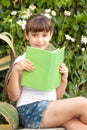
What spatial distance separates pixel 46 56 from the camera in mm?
3105

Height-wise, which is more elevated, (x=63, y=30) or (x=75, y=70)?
(x=63, y=30)

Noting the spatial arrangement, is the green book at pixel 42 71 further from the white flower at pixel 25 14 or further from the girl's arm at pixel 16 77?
the white flower at pixel 25 14

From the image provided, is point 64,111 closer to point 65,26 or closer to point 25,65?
point 25,65

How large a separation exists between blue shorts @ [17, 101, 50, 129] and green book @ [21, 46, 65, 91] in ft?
0.39

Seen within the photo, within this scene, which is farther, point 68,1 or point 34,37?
point 68,1

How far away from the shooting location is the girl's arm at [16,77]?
314cm

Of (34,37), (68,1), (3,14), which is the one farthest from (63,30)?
(34,37)

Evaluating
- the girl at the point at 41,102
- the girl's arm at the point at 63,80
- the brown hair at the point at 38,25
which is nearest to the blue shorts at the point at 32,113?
the girl at the point at 41,102

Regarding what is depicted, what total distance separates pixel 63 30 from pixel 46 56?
51.7 inches

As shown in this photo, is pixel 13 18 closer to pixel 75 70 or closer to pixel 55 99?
pixel 75 70

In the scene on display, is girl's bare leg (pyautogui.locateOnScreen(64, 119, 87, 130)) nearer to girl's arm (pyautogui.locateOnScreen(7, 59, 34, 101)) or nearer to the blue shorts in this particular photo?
the blue shorts

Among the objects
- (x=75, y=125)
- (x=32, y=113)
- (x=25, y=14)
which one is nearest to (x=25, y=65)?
(x=32, y=113)

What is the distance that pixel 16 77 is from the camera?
3.19m

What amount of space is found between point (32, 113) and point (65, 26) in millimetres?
1360
